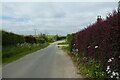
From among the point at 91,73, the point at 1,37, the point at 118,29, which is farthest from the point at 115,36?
the point at 1,37

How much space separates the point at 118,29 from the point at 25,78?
19.3ft

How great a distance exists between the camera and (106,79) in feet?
34.8

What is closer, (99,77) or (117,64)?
(117,64)

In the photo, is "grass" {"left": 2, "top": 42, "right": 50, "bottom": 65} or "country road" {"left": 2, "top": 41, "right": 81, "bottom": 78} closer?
"country road" {"left": 2, "top": 41, "right": 81, "bottom": 78}

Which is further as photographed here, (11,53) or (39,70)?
(11,53)

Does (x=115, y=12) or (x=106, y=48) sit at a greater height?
(x=115, y=12)

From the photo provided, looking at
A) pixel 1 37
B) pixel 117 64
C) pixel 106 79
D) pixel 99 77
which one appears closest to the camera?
pixel 117 64

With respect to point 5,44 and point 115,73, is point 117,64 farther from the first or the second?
point 5,44

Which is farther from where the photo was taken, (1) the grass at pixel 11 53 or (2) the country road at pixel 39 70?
(1) the grass at pixel 11 53

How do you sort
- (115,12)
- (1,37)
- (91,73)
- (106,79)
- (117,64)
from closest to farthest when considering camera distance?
(117,64), (115,12), (106,79), (91,73), (1,37)

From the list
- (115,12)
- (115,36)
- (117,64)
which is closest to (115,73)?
(117,64)

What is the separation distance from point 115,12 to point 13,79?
19.3 ft

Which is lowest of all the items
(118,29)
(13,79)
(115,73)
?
(13,79)

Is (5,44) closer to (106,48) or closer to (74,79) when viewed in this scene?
(74,79)
